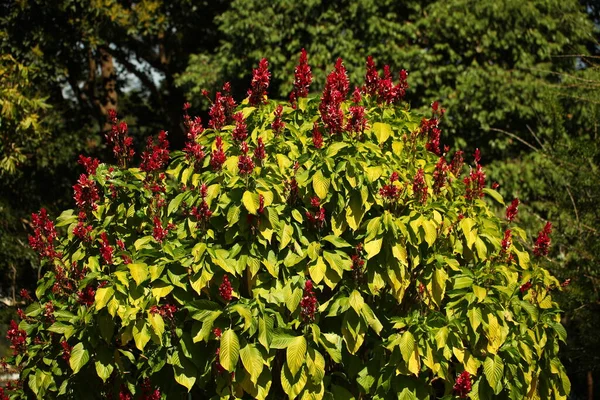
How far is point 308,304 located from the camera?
140 inches

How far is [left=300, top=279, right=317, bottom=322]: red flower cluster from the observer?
11.7ft

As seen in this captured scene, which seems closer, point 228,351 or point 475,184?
point 228,351

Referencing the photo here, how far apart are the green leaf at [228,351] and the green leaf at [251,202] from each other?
0.63 m

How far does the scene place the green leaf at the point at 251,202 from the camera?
3.60 metres

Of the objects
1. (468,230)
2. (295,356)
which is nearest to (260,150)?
(295,356)

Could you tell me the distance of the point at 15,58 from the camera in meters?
11.3

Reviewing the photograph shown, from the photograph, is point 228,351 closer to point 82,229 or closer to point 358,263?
point 358,263

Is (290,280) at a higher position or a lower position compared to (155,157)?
lower

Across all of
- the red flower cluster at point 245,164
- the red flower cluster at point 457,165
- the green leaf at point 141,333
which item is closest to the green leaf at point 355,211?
the red flower cluster at point 245,164

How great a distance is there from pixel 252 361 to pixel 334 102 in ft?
4.98

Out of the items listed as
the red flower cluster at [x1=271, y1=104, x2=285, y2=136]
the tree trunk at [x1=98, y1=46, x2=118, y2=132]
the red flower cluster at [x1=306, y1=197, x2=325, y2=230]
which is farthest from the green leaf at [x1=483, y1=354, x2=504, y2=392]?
the tree trunk at [x1=98, y1=46, x2=118, y2=132]

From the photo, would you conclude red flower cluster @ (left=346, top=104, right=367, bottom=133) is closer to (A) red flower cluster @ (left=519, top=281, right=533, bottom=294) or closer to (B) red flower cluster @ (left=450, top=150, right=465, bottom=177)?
(B) red flower cluster @ (left=450, top=150, right=465, bottom=177)

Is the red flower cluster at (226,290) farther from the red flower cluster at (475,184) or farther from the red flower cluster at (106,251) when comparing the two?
the red flower cluster at (475,184)

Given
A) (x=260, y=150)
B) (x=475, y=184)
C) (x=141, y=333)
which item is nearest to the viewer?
(x=141, y=333)
